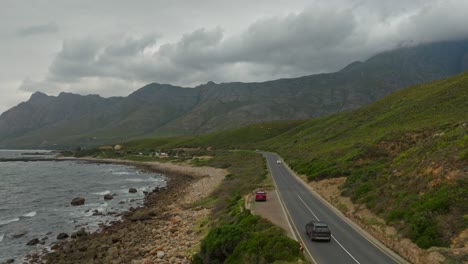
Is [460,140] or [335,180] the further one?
[335,180]

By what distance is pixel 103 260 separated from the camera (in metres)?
36.1

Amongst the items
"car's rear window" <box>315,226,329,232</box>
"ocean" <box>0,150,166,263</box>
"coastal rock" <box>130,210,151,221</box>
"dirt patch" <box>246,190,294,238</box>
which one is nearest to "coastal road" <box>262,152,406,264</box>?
"dirt patch" <box>246,190,294,238</box>

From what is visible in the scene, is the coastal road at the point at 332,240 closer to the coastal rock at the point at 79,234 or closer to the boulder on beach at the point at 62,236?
the coastal rock at the point at 79,234

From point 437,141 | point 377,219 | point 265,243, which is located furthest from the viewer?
point 437,141

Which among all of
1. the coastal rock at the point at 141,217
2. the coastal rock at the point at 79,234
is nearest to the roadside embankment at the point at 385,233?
the coastal rock at the point at 141,217

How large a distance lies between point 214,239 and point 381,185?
79.7ft

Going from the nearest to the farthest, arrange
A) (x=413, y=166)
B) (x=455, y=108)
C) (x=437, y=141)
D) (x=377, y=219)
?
(x=377, y=219) → (x=413, y=166) → (x=437, y=141) → (x=455, y=108)

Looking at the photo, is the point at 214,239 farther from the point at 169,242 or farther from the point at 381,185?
the point at 381,185

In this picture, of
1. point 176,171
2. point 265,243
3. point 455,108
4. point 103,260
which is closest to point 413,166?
point 265,243

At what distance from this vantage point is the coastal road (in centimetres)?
2706

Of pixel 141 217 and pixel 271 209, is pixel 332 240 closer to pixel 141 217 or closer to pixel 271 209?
pixel 271 209

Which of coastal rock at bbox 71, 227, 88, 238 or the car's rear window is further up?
the car's rear window

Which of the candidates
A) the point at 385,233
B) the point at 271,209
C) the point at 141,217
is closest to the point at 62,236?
the point at 141,217

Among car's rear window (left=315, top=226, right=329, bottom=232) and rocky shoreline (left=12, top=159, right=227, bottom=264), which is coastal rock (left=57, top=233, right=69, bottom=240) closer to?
rocky shoreline (left=12, top=159, right=227, bottom=264)
